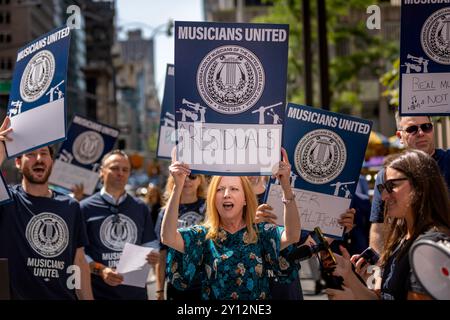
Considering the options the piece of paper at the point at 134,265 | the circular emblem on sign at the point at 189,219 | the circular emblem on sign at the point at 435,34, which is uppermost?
the circular emblem on sign at the point at 435,34

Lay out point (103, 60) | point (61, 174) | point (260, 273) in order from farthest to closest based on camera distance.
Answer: point (103, 60)
point (61, 174)
point (260, 273)

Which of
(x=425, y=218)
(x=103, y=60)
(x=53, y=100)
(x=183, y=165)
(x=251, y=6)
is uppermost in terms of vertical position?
(x=103, y=60)

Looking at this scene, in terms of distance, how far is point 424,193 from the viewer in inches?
142

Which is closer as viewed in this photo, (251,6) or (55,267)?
(55,267)

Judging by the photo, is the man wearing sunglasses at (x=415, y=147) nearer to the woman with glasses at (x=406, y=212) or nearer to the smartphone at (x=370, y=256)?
the smartphone at (x=370, y=256)

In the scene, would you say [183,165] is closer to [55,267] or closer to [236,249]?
[236,249]

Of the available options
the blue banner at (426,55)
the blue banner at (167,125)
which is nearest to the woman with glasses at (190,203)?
the blue banner at (167,125)

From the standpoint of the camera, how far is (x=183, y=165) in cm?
455

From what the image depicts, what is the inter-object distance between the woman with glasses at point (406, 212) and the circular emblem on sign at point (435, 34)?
5.36ft

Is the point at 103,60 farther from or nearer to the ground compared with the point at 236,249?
farther from the ground

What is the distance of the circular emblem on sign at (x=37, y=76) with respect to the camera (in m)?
5.23

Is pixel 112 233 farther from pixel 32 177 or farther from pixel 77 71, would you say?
pixel 77 71
